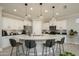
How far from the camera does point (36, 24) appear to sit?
3.11m

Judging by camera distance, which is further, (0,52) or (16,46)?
(16,46)

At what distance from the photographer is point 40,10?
3066 mm

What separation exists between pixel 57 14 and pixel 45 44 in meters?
0.92

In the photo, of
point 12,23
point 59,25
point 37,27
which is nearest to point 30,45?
point 37,27

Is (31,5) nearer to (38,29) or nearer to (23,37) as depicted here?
(38,29)

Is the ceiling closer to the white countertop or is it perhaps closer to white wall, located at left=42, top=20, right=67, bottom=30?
white wall, located at left=42, top=20, right=67, bottom=30

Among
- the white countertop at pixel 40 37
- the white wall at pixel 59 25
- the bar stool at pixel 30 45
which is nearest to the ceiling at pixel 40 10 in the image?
the white wall at pixel 59 25

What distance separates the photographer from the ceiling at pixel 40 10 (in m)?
2.96

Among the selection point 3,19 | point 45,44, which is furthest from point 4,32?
point 45,44

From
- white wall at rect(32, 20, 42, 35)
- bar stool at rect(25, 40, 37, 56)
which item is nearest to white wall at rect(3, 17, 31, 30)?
white wall at rect(32, 20, 42, 35)

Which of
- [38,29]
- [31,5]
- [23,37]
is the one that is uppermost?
[31,5]

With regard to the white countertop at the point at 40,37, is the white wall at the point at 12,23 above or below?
above

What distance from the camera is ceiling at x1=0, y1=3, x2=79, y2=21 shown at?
9.72 ft

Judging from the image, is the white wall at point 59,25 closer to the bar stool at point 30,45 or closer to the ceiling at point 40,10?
the ceiling at point 40,10
